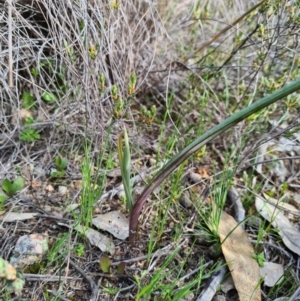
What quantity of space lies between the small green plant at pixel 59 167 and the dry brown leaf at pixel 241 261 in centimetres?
55

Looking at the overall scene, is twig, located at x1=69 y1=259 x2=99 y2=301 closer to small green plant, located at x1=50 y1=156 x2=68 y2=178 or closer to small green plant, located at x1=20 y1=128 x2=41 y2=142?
small green plant, located at x1=50 y1=156 x2=68 y2=178

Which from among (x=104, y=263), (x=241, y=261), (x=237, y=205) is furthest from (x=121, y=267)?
(x=237, y=205)

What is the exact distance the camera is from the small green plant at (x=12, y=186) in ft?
4.22

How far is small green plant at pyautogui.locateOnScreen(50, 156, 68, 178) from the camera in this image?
1407mm

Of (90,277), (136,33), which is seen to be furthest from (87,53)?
(90,277)

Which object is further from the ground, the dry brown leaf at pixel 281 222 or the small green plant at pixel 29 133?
the small green plant at pixel 29 133

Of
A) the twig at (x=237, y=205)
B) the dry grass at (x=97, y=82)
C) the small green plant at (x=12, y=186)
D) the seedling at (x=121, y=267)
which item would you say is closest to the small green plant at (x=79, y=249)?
the dry grass at (x=97, y=82)

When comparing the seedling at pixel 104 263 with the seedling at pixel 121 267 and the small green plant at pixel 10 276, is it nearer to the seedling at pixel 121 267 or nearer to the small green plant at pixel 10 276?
the seedling at pixel 121 267

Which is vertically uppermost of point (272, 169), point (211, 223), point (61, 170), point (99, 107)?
point (99, 107)

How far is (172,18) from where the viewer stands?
5.86 ft

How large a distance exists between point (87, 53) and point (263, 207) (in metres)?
0.77

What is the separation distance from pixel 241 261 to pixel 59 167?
2.19ft

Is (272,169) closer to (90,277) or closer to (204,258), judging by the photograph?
(204,258)

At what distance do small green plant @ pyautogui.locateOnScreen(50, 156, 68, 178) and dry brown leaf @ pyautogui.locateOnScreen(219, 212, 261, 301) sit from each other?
0.55 metres
